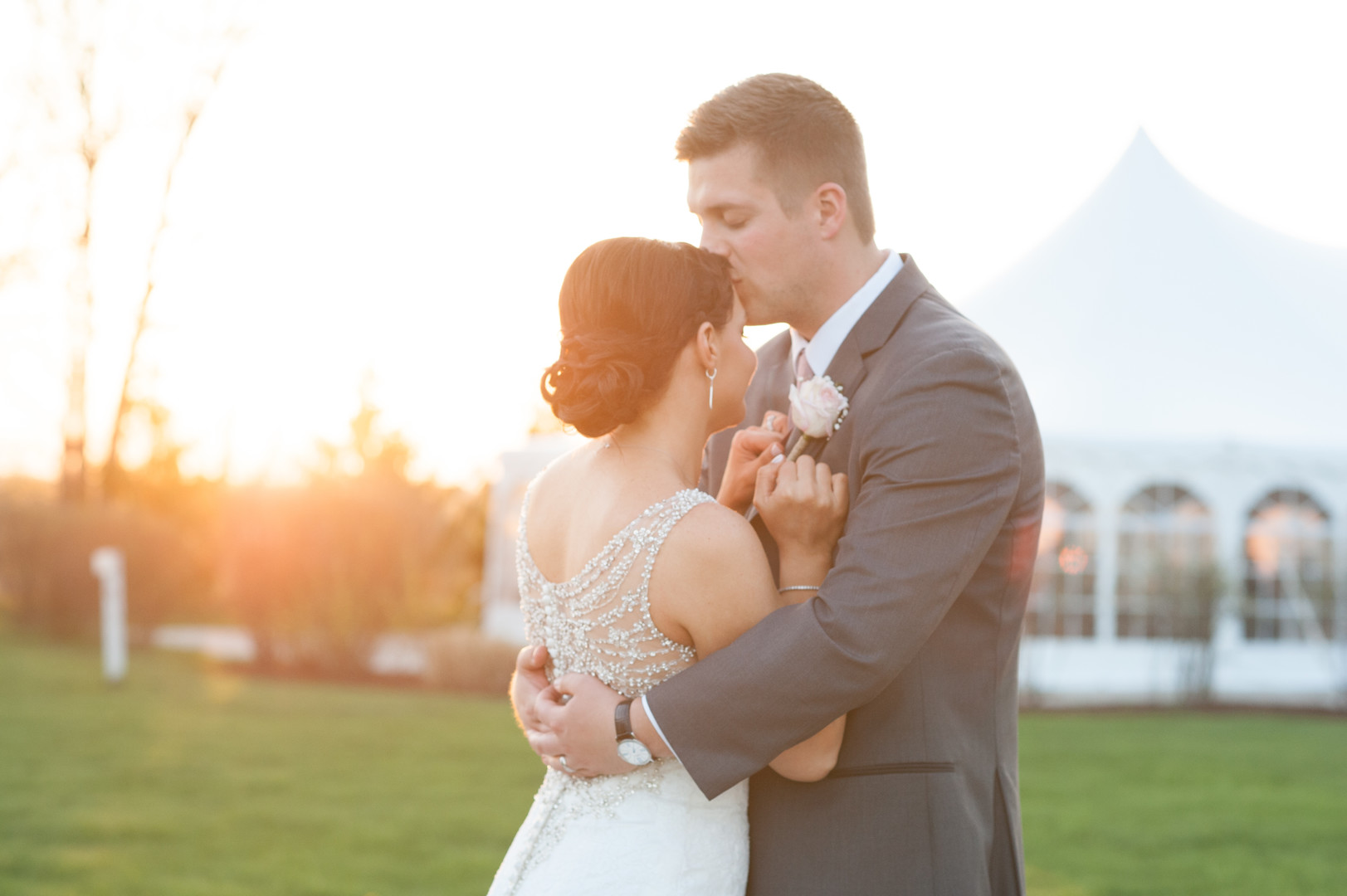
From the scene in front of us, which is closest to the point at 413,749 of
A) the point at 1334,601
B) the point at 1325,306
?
the point at 1334,601

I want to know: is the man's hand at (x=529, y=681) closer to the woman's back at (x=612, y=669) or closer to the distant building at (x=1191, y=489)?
the woman's back at (x=612, y=669)

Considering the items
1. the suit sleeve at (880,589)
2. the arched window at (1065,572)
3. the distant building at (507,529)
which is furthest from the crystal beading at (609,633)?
the distant building at (507,529)

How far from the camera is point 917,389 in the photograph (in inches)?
94.0

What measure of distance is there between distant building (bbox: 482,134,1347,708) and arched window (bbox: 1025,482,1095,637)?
2 cm

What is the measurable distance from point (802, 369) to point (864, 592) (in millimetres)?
821

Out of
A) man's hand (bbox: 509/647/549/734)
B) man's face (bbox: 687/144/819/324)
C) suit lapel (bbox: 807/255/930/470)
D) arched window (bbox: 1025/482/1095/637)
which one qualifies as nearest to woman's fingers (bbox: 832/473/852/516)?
suit lapel (bbox: 807/255/930/470)

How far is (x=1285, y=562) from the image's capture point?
15.6 m

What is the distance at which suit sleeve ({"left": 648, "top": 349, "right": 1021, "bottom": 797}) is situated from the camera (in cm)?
224

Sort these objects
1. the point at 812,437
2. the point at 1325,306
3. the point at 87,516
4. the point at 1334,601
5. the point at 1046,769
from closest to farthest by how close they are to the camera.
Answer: the point at 812,437, the point at 1046,769, the point at 1334,601, the point at 1325,306, the point at 87,516

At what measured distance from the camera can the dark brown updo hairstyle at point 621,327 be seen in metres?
2.40

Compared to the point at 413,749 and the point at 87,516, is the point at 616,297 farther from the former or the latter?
the point at 87,516

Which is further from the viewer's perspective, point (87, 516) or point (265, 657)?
point (87, 516)

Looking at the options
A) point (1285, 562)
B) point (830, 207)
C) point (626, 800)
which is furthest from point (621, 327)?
point (1285, 562)

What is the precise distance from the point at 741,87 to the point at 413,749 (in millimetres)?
8481
